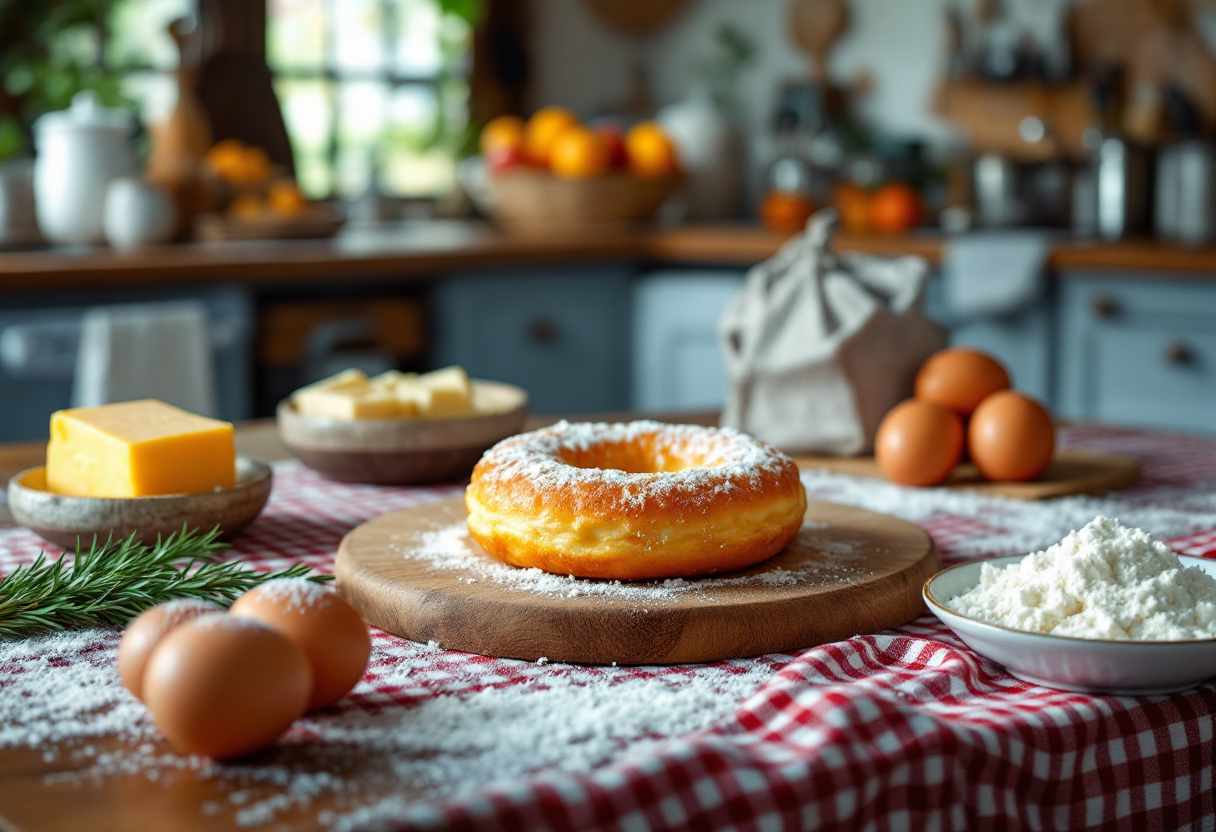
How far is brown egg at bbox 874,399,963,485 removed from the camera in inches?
49.7

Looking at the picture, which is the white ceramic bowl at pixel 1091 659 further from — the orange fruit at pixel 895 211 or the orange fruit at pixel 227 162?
the orange fruit at pixel 227 162

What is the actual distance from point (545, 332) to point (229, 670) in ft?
8.81

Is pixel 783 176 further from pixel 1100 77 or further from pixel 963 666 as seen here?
pixel 963 666

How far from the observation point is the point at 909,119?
4348mm

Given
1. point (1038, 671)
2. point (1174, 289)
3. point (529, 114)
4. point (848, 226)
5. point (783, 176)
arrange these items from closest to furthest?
point (1038, 671) → point (1174, 289) → point (848, 226) → point (783, 176) → point (529, 114)

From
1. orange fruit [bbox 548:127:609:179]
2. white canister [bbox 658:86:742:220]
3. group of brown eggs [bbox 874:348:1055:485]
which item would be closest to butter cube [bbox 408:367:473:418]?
group of brown eggs [bbox 874:348:1055:485]

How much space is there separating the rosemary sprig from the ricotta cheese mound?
464 millimetres

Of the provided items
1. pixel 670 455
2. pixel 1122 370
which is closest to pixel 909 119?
pixel 1122 370

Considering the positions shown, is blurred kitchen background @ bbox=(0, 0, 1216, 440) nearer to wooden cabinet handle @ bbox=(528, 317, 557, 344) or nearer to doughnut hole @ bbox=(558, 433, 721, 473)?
wooden cabinet handle @ bbox=(528, 317, 557, 344)

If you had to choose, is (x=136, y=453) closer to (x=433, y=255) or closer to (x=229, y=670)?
(x=229, y=670)

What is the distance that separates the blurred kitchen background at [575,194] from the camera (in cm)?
274

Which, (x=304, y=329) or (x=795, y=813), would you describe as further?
(x=304, y=329)

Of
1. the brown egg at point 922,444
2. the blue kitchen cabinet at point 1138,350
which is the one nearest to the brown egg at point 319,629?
the brown egg at point 922,444

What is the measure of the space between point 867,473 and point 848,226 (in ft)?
8.06
